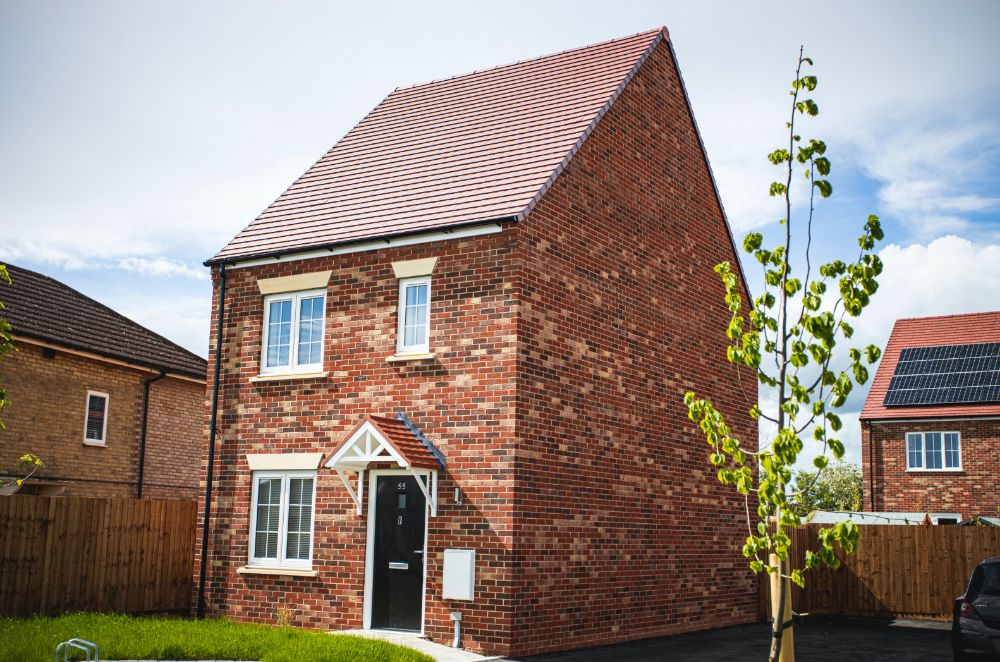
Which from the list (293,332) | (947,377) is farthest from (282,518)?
(947,377)

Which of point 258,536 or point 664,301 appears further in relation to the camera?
point 664,301

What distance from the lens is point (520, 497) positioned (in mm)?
13523

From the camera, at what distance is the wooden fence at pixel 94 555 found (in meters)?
15.4

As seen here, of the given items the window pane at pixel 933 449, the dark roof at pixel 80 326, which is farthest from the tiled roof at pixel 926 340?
the dark roof at pixel 80 326

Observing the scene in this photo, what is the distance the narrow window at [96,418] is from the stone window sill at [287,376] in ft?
30.0

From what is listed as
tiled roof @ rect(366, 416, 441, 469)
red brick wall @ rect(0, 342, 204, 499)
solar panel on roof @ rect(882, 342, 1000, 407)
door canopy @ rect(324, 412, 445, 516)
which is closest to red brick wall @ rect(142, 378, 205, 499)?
red brick wall @ rect(0, 342, 204, 499)

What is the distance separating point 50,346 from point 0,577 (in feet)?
27.7

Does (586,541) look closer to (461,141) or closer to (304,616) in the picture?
(304,616)

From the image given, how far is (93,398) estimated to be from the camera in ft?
78.0

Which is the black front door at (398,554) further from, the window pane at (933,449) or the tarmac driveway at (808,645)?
the window pane at (933,449)

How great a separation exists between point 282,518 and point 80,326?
448 inches

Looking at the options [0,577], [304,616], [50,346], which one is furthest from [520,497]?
[50,346]

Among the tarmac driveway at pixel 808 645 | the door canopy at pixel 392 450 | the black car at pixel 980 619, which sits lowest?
the tarmac driveway at pixel 808 645

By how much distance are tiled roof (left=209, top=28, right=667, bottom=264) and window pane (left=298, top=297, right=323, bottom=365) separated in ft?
3.12
